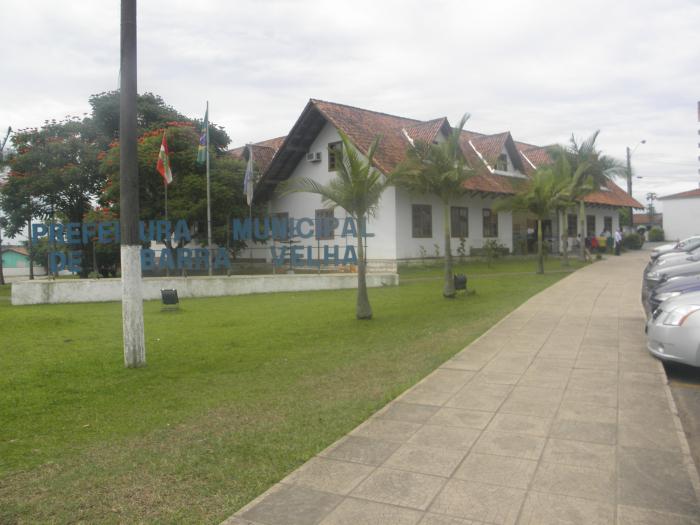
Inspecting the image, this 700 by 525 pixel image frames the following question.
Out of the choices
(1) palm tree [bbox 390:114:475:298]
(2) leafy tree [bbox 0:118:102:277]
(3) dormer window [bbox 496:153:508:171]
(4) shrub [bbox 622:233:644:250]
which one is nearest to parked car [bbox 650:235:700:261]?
(1) palm tree [bbox 390:114:475:298]

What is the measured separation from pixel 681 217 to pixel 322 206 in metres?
44.9

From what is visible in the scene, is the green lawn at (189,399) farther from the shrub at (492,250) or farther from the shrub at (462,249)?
the shrub at (492,250)

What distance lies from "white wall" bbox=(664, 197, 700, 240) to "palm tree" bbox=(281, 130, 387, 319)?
53742 millimetres

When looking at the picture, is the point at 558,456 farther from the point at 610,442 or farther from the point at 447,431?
the point at 447,431

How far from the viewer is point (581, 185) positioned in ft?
87.6

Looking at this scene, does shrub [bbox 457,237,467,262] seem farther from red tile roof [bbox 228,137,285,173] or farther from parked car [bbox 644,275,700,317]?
parked car [bbox 644,275,700,317]

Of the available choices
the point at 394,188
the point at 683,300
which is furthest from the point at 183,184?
the point at 683,300

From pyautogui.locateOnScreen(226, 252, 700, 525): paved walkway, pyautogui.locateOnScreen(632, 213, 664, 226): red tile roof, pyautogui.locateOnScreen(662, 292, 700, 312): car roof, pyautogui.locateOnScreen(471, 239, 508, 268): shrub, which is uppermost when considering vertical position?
pyautogui.locateOnScreen(632, 213, 664, 226): red tile roof

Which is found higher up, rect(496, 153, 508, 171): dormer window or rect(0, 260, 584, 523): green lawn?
rect(496, 153, 508, 171): dormer window

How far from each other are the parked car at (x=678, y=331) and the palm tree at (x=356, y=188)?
5482 millimetres

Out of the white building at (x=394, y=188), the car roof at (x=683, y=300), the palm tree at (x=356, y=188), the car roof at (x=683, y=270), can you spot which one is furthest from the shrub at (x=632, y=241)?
the car roof at (x=683, y=300)

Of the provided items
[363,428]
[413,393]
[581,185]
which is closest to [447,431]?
[363,428]

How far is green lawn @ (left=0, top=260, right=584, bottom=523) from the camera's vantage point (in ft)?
13.4

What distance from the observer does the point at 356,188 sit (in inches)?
457
